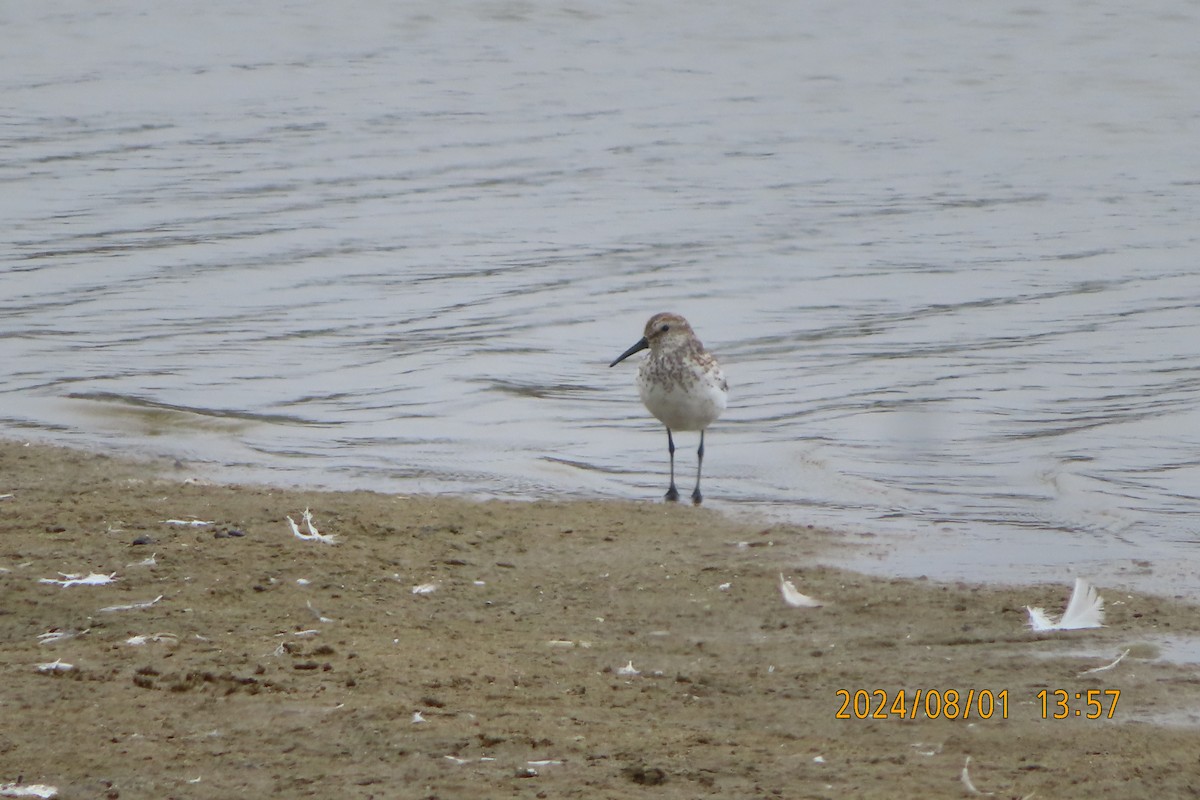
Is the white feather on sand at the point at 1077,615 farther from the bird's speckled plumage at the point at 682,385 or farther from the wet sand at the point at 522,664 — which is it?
the bird's speckled plumage at the point at 682,385

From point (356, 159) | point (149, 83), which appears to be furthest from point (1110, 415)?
point (149, 83)

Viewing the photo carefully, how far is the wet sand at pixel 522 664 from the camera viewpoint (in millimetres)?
4883

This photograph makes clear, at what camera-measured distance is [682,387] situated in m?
9.47

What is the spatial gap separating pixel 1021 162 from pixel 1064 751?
15268 mm

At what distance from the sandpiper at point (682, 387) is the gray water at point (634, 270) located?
0.37 meters

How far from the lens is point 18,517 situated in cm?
756

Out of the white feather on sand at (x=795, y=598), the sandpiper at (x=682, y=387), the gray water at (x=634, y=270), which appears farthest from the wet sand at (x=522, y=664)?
the sandpiper at (x=682, y=387)

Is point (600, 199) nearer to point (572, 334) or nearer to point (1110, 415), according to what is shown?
point (572, 334)

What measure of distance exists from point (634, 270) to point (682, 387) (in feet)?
17.6

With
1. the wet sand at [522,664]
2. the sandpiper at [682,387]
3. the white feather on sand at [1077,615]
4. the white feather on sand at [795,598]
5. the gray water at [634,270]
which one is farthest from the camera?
the gray water at [634,270]

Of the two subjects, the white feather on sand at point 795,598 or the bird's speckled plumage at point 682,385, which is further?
the bird's speckled plumage at point 682,385

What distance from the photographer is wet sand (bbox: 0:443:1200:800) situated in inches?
192

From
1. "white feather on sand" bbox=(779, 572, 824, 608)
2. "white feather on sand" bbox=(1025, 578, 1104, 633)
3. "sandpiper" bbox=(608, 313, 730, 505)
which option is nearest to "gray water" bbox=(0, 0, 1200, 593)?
"sandpiper" bbox=(608, 313, 730, 505)

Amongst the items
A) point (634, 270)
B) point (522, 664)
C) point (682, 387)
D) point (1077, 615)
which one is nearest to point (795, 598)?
point (1077, 615)
